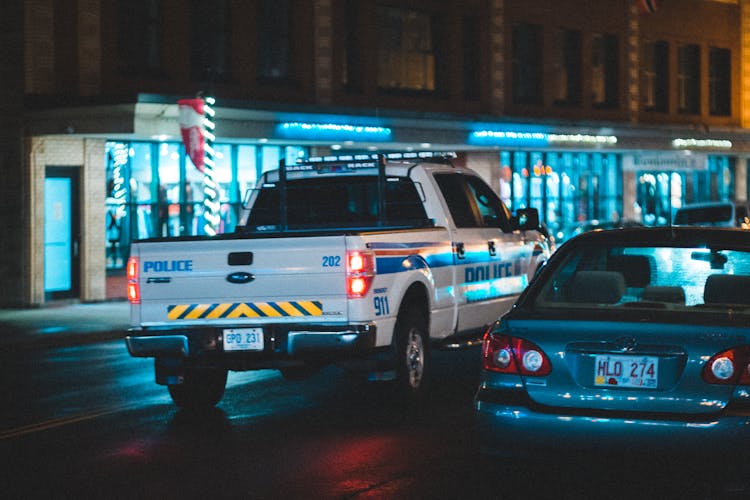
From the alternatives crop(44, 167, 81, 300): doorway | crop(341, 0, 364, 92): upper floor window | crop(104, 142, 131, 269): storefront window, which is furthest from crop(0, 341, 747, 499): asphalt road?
crop(341, 0, 364, 92): upper floor window

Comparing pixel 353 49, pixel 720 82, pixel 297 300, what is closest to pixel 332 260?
pixel 297 300

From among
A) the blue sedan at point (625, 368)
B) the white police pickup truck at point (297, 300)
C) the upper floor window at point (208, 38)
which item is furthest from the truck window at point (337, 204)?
the upper floor window at point (208, 38)

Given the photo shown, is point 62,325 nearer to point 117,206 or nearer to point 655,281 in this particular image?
point 117,206

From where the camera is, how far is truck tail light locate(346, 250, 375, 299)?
34.9ft

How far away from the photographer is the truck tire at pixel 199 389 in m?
11.6

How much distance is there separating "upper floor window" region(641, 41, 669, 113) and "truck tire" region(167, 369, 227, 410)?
3337 cm

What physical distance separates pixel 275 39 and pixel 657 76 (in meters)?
17.9

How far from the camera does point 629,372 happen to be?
277 inches

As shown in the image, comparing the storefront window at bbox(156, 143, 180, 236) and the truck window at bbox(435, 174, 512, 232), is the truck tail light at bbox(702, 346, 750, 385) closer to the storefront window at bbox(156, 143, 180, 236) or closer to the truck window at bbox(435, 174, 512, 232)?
the truck window at bbox(435, 174, 512, 232)

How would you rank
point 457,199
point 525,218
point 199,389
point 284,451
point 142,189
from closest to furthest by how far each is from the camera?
point 284,451, point 199,389, point 457,199, point 525,218, point 142,189

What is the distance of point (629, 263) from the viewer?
841cm

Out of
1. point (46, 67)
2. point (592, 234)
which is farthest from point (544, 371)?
point (46, 67)

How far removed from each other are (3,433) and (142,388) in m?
2.93

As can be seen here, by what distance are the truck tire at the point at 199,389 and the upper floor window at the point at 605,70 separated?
30.8 metres
